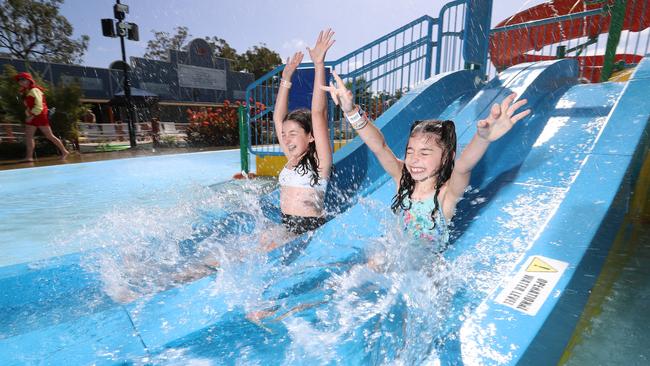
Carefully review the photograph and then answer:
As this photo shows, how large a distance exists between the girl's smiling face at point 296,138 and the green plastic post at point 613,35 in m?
4.24

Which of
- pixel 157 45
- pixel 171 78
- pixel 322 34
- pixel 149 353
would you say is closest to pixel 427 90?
pixel 322 34

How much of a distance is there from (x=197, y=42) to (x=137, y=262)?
29731mm

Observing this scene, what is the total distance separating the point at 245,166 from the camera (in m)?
7.35

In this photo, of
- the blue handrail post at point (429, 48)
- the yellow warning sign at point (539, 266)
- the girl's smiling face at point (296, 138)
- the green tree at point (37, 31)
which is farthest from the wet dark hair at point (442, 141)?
the green tree at point (37, 31)

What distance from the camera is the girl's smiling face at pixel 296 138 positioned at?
9.02ft

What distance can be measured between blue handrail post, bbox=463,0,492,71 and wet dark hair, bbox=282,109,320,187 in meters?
2.30

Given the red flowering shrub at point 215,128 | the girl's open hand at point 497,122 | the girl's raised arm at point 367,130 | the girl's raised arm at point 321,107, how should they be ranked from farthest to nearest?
the red flowering shrub at point 215,128
the girl's raised arm at point 321,107
the girl's raised arm at point 367,130
the girl's open hand at point 497,122

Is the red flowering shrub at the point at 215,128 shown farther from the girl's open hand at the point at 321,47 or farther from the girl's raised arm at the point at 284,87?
the girl's open hand at the point at 321,47

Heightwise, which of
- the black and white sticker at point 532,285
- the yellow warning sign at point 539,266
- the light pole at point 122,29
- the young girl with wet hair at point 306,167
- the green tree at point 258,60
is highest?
the green tree at point 258,60

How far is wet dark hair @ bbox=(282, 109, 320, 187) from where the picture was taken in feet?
9.08

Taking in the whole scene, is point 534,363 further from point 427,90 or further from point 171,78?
point 171,78

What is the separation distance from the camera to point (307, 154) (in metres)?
2.82

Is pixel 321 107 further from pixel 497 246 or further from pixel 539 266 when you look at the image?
pixel 539 266

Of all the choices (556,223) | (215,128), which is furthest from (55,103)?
(556,223)
